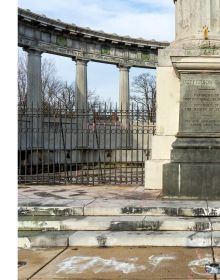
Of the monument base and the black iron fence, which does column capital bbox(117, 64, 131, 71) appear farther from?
the monument base

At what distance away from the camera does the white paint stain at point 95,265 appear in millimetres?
5121

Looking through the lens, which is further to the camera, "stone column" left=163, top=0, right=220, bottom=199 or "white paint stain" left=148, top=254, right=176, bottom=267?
"stone column" left=163, top=0, right=220, bottom=199

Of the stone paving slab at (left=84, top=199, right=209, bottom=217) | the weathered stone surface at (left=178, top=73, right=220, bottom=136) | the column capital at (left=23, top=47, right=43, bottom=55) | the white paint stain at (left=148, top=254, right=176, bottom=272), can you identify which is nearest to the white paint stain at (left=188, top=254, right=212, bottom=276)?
the white paint stain at (left=148, top=254, right=176, bottom=272)

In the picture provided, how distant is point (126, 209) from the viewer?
7703 millimetres

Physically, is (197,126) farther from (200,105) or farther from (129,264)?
(129,264)

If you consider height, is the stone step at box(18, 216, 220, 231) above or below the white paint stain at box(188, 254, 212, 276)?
above

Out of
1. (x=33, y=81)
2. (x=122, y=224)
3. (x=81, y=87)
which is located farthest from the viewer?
(x=81, y=87)

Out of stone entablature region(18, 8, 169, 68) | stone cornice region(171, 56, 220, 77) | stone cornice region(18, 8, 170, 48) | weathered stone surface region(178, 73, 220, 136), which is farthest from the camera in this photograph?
stone entablature region(18, 8, 169, 68)

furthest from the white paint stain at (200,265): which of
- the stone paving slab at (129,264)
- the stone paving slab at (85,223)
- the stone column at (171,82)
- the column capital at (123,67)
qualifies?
the column capital at (123,67)

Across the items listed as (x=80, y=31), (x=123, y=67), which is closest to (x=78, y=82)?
(x=80, y=31)

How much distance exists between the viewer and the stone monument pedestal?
352 inches

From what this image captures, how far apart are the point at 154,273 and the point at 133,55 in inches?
1538

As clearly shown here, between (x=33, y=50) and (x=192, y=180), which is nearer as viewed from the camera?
(x=192, y=180)

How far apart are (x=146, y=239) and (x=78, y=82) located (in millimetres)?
31714
